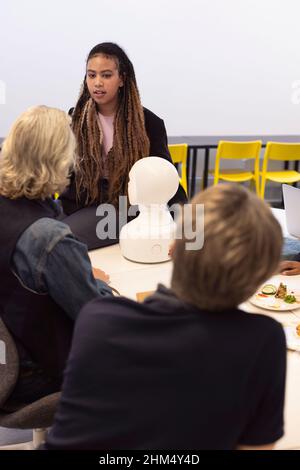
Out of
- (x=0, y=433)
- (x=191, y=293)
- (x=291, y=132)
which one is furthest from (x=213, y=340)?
(x=291, y=132)

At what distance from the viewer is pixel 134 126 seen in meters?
2.31

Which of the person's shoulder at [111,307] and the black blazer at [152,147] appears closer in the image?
the person's shoulder at [111,307]

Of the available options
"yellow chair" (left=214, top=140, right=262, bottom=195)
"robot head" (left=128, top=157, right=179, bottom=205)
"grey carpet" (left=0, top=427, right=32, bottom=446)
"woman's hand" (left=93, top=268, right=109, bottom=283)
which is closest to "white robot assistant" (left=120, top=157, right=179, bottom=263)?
"robot head" (left=128, top=157, right=179, bottom=205)

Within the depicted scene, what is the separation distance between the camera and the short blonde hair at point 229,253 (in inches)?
29.7

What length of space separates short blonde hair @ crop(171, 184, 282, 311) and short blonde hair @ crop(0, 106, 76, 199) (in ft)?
1.95

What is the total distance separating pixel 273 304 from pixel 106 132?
117 cm

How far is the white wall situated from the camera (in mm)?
4832

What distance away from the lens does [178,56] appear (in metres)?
5.23

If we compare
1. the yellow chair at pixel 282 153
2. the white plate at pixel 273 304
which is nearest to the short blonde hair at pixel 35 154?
the white plate at pixel 273 304

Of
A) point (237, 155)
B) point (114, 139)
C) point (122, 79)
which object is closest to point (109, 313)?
point (114, 139)

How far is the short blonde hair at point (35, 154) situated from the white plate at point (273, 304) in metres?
0.68

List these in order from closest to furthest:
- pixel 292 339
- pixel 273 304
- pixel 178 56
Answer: pixel 292 339 < pixel 273 304 < pixel 178 56

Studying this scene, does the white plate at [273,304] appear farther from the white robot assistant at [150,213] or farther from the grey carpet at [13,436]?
the grey carpet at [13,436]

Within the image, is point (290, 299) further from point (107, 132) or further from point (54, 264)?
point (107, 132)
